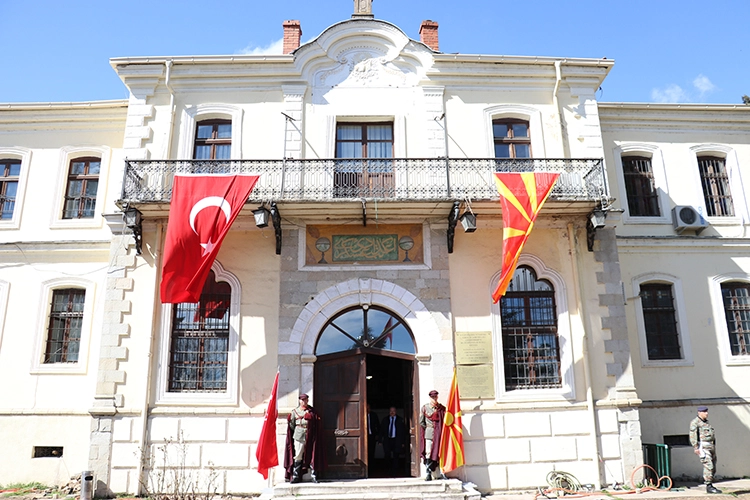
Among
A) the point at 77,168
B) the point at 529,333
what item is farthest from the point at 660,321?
the point at 77,168

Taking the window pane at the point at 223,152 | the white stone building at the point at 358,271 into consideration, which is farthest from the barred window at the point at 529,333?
the window pane at the point at 223,152

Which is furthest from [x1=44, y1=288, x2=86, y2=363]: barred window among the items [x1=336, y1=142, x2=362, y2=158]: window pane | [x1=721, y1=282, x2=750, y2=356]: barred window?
[x1=721, y1=282, x2=750, y2=356]: barred window

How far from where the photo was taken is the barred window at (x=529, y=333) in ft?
39.0

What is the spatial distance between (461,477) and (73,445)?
8051mm

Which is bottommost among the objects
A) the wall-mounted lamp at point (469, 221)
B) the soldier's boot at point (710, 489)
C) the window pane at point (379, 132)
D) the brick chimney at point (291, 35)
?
the soldier's boot at point (710, 489)

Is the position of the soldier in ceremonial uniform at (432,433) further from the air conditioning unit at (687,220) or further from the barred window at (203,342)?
the air conditioning unit at (687,220)

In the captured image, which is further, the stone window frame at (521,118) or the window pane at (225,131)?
the window pane at (225,131)

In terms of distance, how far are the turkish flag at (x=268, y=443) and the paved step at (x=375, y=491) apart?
1.37 feet

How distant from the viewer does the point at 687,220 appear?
13.8 metres

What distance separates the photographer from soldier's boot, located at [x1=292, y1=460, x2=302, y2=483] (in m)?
10.6

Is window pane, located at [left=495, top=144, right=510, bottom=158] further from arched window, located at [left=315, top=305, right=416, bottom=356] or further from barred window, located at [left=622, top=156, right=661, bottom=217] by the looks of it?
arched window, located at [left=315, top=305, right=416, bottom=356]

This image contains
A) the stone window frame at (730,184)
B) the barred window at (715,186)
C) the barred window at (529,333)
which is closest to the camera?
the barred window at (529,333)

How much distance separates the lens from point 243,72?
43.8ft

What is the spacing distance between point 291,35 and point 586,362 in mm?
10306
